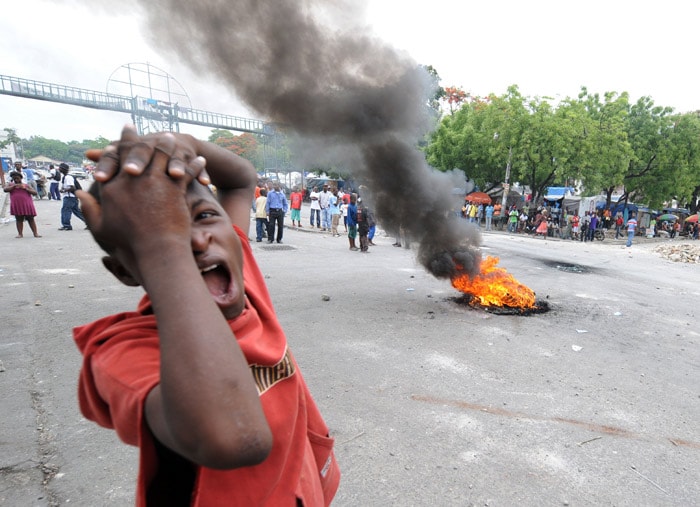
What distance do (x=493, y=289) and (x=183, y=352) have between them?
19.7 feet

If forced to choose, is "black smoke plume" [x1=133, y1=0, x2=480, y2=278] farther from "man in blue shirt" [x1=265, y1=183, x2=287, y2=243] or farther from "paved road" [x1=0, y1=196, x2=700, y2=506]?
"man in blue shirt" [x1=265, y1=183, x2=287, y2=243]

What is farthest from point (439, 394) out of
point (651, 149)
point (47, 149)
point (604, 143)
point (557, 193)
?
point (47, 149)

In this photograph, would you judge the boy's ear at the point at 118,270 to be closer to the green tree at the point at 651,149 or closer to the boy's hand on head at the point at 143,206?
the boy's hand on head at the point at 143,206

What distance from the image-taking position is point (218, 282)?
826 millimetres

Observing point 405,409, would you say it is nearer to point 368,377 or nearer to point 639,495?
point 368,377

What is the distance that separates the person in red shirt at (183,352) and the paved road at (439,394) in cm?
158

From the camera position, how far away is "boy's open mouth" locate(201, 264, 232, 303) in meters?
0.82

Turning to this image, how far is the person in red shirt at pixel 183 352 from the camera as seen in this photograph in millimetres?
675

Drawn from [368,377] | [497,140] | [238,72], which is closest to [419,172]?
[238,72]

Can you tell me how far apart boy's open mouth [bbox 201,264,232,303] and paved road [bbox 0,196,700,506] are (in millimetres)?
1839

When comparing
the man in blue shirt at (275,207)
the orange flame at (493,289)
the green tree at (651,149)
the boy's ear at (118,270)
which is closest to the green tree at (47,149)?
the man in blue shirt at (275,207)

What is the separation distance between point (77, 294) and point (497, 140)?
2109 centimetres

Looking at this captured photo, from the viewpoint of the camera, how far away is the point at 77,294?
5641 mm

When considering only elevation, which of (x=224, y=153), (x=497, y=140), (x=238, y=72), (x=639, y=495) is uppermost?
(x=497, y=140)
